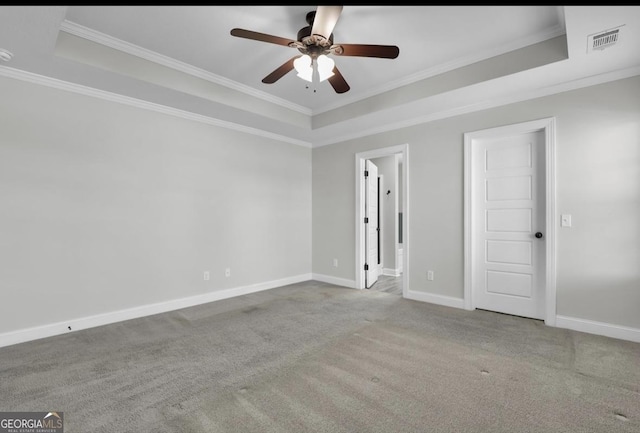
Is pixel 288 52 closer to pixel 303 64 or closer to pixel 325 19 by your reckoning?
pixel 303 64

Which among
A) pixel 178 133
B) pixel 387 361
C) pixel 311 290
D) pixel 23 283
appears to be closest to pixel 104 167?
pixel 178 133

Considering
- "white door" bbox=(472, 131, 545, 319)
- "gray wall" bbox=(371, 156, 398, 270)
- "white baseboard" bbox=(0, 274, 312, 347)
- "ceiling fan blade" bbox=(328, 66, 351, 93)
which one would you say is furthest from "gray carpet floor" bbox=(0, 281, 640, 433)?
"gray wall" bbox=(371, 156, 398, 270)

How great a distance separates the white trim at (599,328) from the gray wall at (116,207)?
3.75 meters

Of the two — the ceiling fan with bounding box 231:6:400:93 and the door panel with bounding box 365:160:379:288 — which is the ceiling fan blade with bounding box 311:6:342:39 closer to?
the ceiling fan with bounding box 231:6:400:93

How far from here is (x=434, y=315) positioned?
382cm

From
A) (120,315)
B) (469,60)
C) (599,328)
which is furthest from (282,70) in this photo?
(599,328)

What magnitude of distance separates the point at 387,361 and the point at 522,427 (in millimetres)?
994

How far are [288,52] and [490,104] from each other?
7.82 ft

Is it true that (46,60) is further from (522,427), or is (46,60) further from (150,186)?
(522,427)

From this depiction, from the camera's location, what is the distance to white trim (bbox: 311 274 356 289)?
521cm

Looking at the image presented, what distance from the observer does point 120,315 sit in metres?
3.62

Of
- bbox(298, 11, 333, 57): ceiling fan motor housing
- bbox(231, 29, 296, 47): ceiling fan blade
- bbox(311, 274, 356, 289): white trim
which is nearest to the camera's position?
bbox(231, 29, 296, 47): ceiling fan blade

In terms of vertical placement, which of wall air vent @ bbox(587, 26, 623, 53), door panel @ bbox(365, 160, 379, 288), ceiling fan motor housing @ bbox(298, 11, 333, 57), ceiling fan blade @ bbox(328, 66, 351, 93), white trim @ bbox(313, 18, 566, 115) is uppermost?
white trim @ bbox(313, 18, 566, 115)

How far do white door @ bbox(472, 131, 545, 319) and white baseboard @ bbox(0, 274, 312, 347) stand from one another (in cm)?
306
